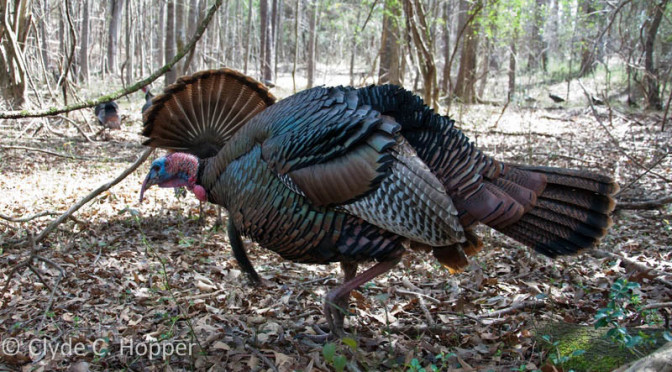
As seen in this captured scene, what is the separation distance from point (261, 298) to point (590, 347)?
7.90ft

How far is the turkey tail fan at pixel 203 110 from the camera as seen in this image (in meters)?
3.94

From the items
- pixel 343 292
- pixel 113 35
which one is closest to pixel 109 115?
pixel 343 292

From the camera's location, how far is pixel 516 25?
1727 centimetres

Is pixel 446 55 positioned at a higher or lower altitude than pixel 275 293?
higher

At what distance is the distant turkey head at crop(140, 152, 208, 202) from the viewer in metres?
3.71

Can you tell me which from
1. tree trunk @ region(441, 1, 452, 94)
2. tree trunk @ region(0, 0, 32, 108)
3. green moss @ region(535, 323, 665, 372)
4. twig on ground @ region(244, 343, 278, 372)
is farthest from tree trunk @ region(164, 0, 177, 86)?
green moss @ region(535, 323, 665, 372)

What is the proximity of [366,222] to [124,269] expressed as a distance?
2.55 meters

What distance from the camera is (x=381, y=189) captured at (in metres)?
2.94

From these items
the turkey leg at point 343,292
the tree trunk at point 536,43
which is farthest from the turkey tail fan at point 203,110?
the tree trunk at point 536,43

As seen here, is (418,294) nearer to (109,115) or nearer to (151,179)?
(151,179)

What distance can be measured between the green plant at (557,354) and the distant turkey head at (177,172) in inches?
95.1

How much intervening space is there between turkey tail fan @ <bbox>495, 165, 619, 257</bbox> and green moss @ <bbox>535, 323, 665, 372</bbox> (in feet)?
1.45

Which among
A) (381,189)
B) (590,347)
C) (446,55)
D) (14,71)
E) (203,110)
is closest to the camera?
(590,347)

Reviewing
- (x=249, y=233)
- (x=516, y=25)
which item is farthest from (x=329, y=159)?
(x=516, y=25)
